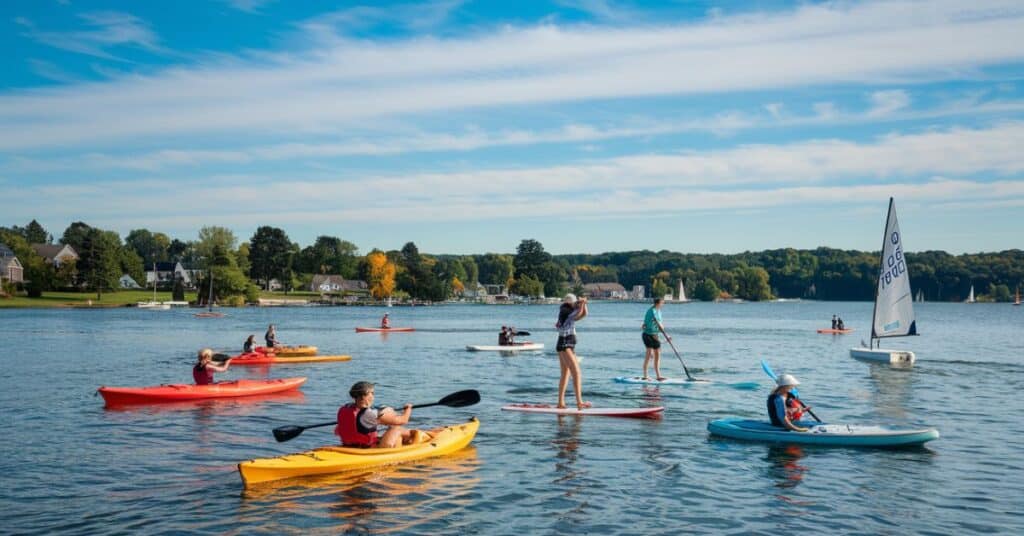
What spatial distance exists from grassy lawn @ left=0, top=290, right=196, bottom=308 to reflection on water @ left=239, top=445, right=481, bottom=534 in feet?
382

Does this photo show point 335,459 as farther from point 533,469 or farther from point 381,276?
point 381,276

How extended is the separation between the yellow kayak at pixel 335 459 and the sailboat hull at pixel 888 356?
26.1m

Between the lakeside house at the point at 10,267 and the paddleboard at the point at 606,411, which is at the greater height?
the lakeside house at the point at 10,267

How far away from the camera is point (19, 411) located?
69.7ft

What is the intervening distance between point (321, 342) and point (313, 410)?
111ft

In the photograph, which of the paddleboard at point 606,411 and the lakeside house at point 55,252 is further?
the lakeside house at point 55,252

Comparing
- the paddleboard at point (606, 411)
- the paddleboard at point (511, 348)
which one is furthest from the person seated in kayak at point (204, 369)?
the paddleboard at point (511, 348)

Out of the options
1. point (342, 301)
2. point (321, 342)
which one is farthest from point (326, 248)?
point (321, 342)

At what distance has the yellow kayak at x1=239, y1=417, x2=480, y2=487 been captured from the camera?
1285cm

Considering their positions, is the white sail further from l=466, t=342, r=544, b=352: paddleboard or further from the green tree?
the green tree

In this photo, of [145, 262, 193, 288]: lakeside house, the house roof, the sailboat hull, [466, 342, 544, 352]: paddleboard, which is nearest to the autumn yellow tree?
[145, 262, 193, 288]: lakeside house

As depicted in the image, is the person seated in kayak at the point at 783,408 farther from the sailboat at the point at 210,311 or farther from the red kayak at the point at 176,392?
the sailboat at the point at 210,311

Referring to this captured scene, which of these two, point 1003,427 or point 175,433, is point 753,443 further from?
point 175,433

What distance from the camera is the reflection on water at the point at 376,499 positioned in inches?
441
